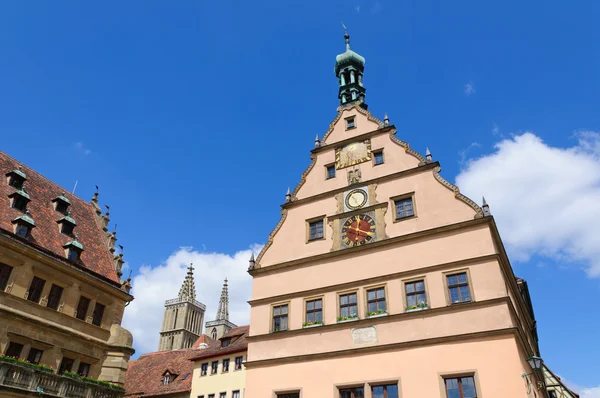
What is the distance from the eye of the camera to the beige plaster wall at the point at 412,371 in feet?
49.5

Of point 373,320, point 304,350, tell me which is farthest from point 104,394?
point 373,320

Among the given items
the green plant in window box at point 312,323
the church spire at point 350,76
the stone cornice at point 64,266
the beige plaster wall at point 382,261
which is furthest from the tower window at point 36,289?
the church spire at point 350,76

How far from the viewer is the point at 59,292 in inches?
941

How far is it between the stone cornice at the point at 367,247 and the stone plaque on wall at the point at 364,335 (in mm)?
3178

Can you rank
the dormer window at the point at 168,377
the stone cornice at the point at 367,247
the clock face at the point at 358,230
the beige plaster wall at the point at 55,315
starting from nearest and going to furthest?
the stone cornice at the point at 367,247, the clock face at the point at 358,230, the beige plaster wall at the point at 55,315, the dormer window at the point at 168,377

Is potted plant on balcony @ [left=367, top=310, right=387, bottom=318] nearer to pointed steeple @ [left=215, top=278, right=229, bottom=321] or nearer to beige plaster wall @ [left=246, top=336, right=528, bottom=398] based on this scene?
beige plaster wall @ [left=246, top=336, right=528, bottom=398]

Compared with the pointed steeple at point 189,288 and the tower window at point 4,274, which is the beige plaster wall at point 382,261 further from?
the pointed steeple at point 189,288

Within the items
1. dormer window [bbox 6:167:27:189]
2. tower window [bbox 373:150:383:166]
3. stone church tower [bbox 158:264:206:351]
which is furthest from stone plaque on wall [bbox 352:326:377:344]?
stone church tower [bbox 158:264:206:351]

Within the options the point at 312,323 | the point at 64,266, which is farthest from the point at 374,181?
the point at 64,266

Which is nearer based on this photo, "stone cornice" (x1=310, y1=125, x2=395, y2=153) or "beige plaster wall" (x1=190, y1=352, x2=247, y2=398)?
"stone cornice" (x1=310, y1=125, x2=395, y2=153)

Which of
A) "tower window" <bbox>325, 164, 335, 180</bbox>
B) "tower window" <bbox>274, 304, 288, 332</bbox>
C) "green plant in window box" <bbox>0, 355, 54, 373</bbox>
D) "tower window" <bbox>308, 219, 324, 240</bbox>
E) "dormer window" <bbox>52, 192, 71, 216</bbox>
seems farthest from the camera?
"dormer window" <bbox>52, 192, 71, 216</bbox>

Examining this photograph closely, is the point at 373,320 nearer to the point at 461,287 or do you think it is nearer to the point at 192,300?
the point at 461,287

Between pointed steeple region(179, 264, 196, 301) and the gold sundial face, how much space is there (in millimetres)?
105892

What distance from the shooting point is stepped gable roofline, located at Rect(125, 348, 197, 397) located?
3919cm
